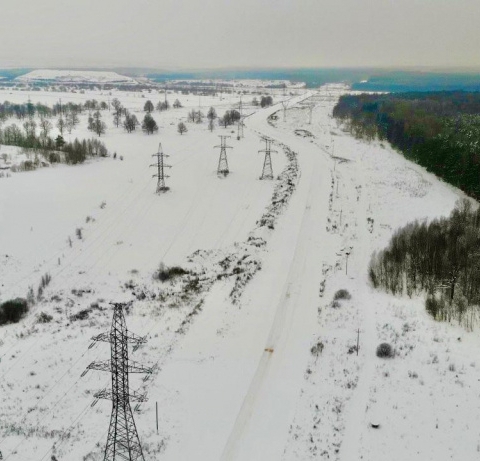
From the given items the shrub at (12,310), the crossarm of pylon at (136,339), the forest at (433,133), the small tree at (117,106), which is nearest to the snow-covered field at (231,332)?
the shrub at (12,310)

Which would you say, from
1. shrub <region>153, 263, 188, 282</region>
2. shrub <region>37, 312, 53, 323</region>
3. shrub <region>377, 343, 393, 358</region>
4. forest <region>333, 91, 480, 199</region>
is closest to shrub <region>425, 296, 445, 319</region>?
shrub <region>377, 343, 393, 358</region>

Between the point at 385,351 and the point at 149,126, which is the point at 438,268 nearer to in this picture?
the point at 385,351

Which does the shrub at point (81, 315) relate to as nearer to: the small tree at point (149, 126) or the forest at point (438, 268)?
the forest at point (438, 268)

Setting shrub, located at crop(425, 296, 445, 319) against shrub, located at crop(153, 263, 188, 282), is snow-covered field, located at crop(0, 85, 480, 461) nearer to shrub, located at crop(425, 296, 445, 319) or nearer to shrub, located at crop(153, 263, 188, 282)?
shrub, located at crop(425, 296, 445, 319)

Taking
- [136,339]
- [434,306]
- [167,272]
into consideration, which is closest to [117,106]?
[167,272]

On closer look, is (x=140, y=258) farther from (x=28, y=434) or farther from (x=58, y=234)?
(x=28, y=434)

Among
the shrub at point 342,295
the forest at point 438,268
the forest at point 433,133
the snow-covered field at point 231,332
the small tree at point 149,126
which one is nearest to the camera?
the snow-covered field at point 231,332
